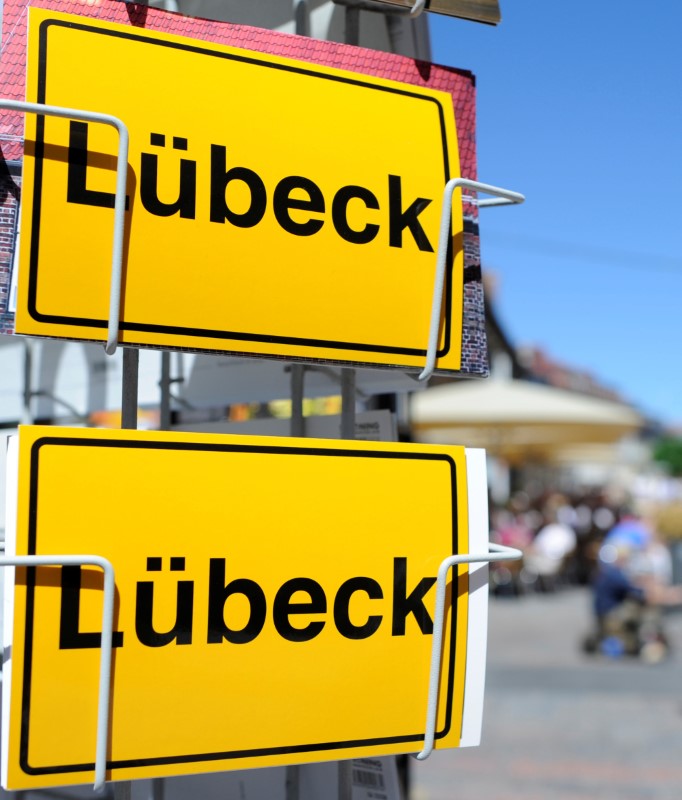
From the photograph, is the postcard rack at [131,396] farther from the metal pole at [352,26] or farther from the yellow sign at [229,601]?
the metal pole at [352,26]

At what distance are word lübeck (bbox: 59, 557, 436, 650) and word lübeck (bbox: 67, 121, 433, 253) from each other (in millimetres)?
298

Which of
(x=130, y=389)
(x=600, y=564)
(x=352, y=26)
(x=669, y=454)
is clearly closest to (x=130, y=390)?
(x=130, y=389)

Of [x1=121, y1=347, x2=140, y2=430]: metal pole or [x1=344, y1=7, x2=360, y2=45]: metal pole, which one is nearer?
[x1=121, y1=347, x2=140, y2=430]: metal pole

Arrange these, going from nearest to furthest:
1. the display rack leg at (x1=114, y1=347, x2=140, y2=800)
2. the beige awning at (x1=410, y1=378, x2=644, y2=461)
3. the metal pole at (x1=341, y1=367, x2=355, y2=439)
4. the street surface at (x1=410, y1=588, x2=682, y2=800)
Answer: the display rack leg at (x1=114, y1=347, x2=140, y2=800), the metal pole at (x1=341, y1=367, x2=355, y2=439), the street surface at (x1=410, y1=588, x2=682, y2=800), the beige awning at (x1=410, y1=378, x2=644, y2=461)

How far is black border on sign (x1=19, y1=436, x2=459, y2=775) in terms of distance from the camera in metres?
0.76

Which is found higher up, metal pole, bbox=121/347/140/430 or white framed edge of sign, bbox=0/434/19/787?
metal pole, bbox=121/347/140/430

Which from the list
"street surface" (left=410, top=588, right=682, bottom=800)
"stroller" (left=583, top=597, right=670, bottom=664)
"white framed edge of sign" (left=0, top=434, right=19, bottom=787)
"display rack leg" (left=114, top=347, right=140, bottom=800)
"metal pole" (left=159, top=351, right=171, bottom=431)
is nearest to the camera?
"white framed edge of sign" (left=0, top=434, right=19, bottom=787)

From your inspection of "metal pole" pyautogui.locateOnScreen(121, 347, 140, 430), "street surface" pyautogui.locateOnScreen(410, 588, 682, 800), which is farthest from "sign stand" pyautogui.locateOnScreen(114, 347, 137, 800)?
"street surface" pyautogui.locateOnScreen(410, 588, 682, 800)

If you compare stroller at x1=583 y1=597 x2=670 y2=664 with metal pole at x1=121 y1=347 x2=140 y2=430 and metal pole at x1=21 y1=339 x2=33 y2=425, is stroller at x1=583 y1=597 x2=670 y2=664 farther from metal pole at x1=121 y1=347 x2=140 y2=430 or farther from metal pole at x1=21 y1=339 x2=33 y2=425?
metal pole at x1=121 y1=347 x2=140 y2=430

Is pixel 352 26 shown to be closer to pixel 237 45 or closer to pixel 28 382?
pixel 237 45

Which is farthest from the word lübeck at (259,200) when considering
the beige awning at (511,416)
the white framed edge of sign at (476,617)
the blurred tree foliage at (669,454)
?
the blurred tree foliage at (669,454)

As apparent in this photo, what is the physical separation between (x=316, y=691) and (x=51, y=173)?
48cm

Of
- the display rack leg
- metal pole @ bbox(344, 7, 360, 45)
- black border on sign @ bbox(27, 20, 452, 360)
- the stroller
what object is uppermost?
metal pole @ bbox(344, 7, 360, 45)

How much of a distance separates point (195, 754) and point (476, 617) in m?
0.29
